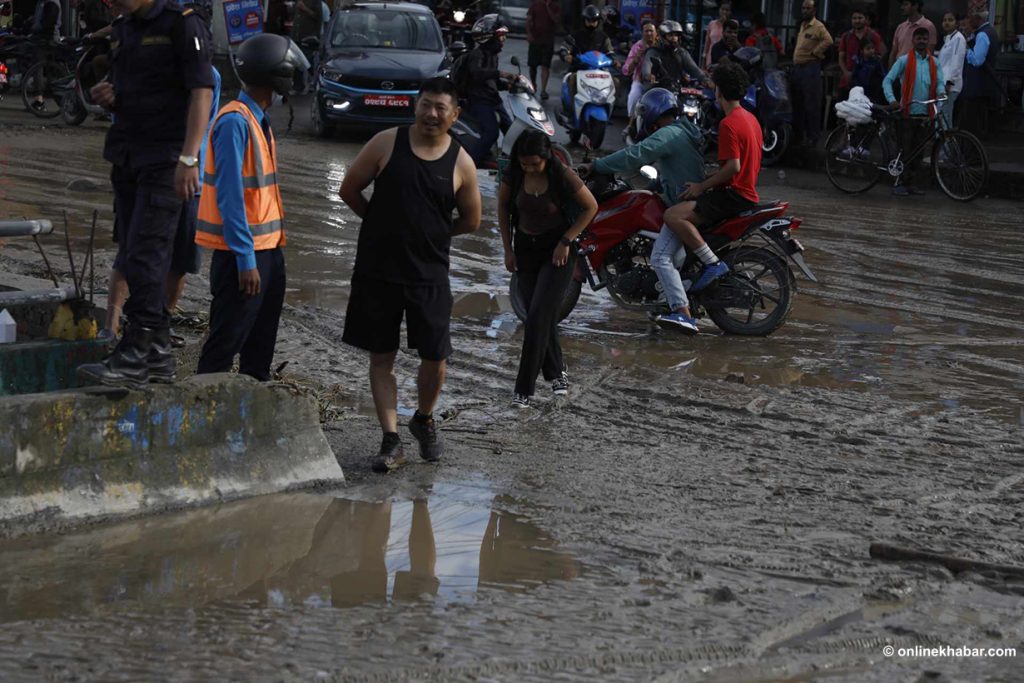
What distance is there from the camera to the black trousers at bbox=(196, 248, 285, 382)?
6.09 meters

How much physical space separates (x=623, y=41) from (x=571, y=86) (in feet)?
21.5

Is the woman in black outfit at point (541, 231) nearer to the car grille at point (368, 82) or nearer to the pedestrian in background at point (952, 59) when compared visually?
the pedestrian in background at point (952, 59)

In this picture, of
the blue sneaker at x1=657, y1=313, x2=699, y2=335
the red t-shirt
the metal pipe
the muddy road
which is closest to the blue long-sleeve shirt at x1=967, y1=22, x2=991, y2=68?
the muddy road

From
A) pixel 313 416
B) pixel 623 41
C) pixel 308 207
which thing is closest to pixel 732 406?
pixel 313 416

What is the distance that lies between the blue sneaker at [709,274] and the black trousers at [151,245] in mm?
4461

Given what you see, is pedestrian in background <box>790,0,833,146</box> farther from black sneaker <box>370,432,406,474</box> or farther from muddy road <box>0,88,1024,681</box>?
black sneaker <box>370,432,406,474</box>

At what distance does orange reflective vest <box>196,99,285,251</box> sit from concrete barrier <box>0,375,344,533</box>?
0.57 metres

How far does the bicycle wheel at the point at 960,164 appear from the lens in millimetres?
17078

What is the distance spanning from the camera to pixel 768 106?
20047mm

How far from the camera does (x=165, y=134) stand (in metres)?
6.09

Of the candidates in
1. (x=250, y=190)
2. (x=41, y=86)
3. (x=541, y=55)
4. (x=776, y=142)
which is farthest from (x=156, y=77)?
(x=541, y=55)

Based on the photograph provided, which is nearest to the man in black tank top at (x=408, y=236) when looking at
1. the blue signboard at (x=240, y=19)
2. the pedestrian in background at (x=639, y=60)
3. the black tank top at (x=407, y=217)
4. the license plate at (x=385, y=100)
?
the black tank top at (x=407, y=217)

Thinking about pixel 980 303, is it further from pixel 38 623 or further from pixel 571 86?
pixel 571 86

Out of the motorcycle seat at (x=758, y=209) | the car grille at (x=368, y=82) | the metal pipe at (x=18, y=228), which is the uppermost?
the metal pipe at (x=18, y=228)
